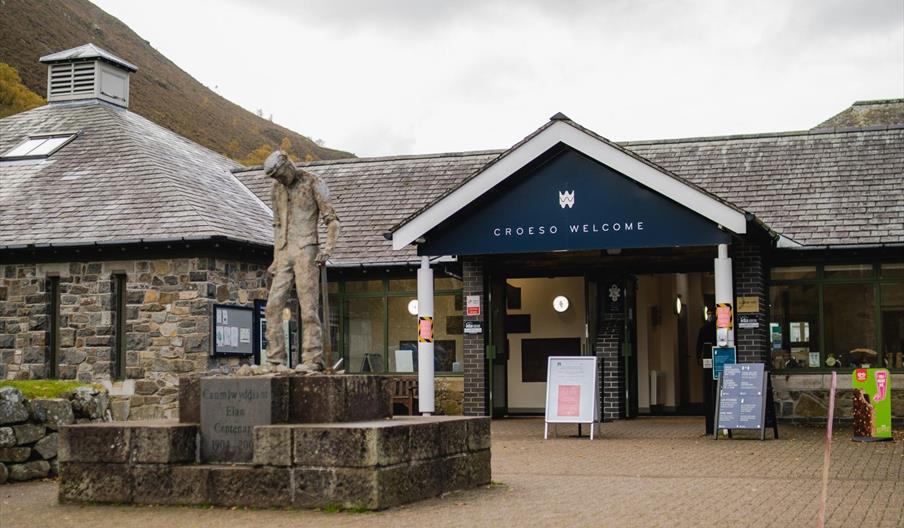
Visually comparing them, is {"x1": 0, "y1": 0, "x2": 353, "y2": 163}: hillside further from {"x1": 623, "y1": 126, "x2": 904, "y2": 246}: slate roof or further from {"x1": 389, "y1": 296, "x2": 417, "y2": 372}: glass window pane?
{"x1": 623, "y1": 126, "x2": 904, "y2": 246}: slate roof

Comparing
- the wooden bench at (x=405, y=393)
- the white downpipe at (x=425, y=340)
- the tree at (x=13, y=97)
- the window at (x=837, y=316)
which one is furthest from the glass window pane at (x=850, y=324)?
the tree at (x=13, y=97)

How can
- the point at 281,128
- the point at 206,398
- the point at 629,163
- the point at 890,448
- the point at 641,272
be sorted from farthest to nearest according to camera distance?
1. the point at 281,128
2. the point at 641,272
3. the point at 629,163
4. the point at 890,448
5. the point at 206,398

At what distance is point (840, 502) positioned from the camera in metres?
10.4

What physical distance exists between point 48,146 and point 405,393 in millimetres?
8675

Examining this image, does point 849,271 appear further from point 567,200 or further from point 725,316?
point 567,200

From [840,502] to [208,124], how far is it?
6555 centimetres

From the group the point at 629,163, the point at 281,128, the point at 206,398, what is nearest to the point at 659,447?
the point at 629,163

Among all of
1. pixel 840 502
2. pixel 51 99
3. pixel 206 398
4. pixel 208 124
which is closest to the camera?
pixel 840 502

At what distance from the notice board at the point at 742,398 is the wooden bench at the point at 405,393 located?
600 centimetres

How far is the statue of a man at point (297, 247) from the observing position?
11570 mm

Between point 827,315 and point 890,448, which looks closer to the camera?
point 890,448

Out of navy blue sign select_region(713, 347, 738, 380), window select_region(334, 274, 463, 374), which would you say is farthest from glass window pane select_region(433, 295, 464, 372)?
navy blue sign select_region(713, 347, 738, 380)

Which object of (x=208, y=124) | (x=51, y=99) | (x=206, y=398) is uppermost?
(x=208, y=124)

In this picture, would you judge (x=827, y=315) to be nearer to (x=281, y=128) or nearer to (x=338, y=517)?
(x=338, y=517)
